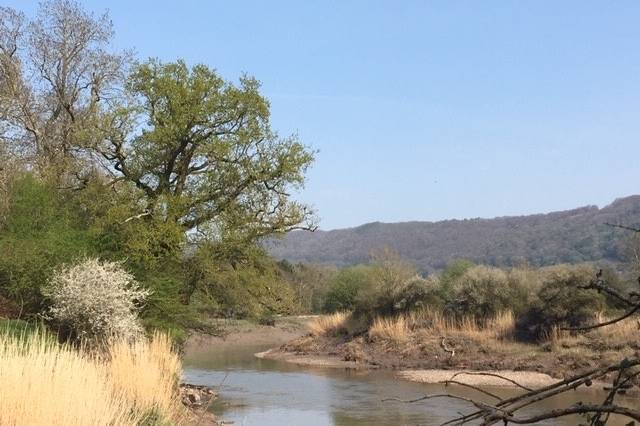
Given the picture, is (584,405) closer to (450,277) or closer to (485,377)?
(485,377)

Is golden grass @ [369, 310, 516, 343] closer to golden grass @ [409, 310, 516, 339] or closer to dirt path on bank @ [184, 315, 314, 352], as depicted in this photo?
golden grass @ [409, 310, 516, 339]

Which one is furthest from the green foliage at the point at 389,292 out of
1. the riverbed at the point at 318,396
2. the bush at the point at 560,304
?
the bush at the point at 560,304

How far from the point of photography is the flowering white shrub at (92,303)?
1781 cm

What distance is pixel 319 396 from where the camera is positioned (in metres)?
23.3

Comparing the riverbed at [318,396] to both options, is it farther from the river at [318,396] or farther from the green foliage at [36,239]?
the green foliage at [36,239]

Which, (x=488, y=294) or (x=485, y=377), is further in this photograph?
(x=488, y=294)

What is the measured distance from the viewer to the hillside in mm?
98688

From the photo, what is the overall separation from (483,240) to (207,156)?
121 meters

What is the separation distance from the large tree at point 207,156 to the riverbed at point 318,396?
519cm

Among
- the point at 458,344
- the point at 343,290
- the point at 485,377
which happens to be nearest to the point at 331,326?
the point at 458,344

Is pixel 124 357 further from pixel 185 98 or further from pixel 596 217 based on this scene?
pixel 596 217

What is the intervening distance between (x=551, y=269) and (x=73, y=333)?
21.8m

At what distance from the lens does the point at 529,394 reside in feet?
5.63

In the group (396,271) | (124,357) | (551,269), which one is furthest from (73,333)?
(396,271)
